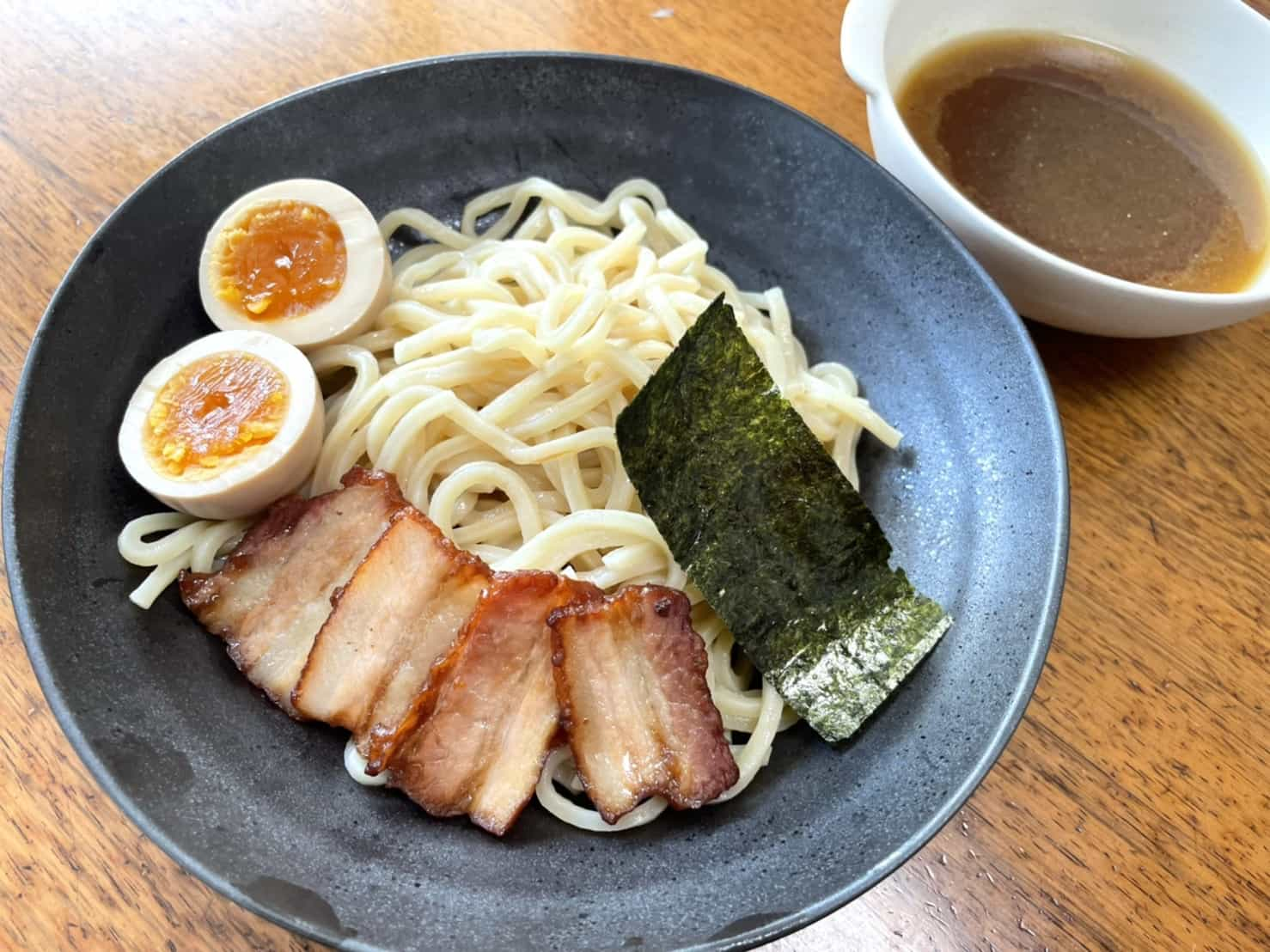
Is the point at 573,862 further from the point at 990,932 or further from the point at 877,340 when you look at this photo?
the point at 877,340

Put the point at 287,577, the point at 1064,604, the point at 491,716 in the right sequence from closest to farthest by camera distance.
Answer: the point at 491,716, the point at 287,577, the point at 1064,604

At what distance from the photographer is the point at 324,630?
71.3 inches

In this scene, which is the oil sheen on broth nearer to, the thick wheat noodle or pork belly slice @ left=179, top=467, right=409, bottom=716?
the thick wheat noodle

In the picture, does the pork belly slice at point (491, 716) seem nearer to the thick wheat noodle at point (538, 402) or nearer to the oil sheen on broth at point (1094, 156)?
the thick wheat noodle at point (538, 402)

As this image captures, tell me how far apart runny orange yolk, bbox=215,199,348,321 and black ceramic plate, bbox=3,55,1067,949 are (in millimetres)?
120

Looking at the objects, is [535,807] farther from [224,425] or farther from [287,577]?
[224,425]

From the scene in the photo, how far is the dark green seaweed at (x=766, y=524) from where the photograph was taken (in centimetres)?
188

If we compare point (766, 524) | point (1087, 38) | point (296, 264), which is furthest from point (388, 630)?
point (1087, 38)

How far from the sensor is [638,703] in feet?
5.97

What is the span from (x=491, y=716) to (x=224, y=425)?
0.80 m

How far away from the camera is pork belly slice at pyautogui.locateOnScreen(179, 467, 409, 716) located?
1.84 meters

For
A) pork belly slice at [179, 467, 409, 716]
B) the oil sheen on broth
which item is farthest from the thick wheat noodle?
the oil sheen on broth

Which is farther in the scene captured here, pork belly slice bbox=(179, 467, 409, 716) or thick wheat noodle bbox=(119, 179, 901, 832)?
thick wheat noodle bbox=(119, 179, 901, 832)

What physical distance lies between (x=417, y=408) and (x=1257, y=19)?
7.65 ft
